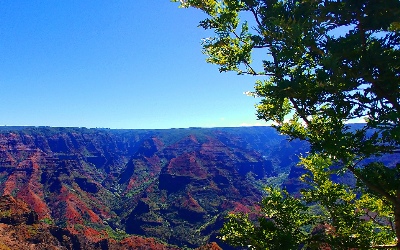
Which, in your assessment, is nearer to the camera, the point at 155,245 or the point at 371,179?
the point at 371,179

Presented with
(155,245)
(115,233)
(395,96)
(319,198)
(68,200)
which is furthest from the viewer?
(68,200)

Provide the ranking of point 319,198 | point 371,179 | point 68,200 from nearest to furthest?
point 371,179 → point 319,198 → point 68,200

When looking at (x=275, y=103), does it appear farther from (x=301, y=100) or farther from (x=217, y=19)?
(x=217, y=19)

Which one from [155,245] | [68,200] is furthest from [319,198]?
[68,200]

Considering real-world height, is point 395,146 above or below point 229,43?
below

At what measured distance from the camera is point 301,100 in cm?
941

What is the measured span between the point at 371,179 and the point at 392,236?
10.0ft

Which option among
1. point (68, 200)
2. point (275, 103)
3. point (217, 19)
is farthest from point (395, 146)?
point (68, 200)

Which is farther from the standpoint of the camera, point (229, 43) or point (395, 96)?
point (229, 43)

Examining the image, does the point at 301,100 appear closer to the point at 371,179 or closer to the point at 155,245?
the point at 371,179

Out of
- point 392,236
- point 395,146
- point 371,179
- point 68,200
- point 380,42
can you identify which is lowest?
point 68,200

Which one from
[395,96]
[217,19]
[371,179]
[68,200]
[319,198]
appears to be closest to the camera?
[395,96]

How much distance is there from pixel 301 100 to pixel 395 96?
2.63m

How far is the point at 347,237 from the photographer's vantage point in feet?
32.6
